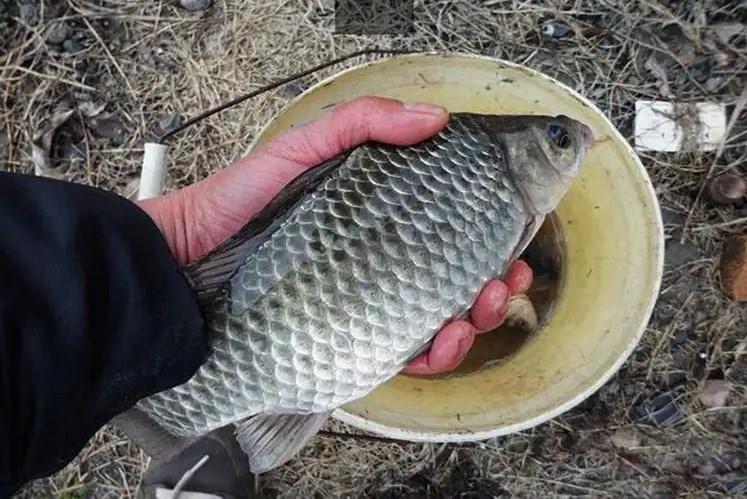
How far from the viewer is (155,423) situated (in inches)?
52.2

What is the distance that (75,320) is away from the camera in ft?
3.65

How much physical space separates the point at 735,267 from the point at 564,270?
1.57 feet

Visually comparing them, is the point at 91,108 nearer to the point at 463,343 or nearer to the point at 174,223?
the point at 174,223

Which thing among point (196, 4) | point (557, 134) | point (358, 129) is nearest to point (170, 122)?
point (196, 4)

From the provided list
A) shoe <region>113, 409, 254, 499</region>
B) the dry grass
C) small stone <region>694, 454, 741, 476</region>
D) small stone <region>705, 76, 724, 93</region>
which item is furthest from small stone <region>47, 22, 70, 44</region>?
small stone <region>694, 454, 741, 476</region>

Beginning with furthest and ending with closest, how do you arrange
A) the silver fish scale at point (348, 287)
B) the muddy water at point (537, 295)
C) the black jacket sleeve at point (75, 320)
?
the muddy water at point (537, 295) → the silver fish scale at point (348, 287) → the black jacket sleeve at point (75, 320)

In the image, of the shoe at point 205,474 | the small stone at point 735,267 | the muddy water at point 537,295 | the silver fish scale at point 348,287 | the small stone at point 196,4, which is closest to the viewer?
the silver fish scale at point 348,287

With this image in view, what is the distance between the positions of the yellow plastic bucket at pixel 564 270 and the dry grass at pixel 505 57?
1.36 ft

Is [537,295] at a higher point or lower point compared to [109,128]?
lower

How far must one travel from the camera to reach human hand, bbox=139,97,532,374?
1.35m

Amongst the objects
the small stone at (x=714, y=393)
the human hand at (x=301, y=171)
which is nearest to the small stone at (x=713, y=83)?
the small stone at (x=714, y=393)

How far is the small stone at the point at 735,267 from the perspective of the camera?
1870mm

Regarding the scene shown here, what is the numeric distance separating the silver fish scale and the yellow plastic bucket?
222 mm

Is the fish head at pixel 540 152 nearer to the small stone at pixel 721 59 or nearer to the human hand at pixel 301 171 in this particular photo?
the human hand at pixel 301 171
